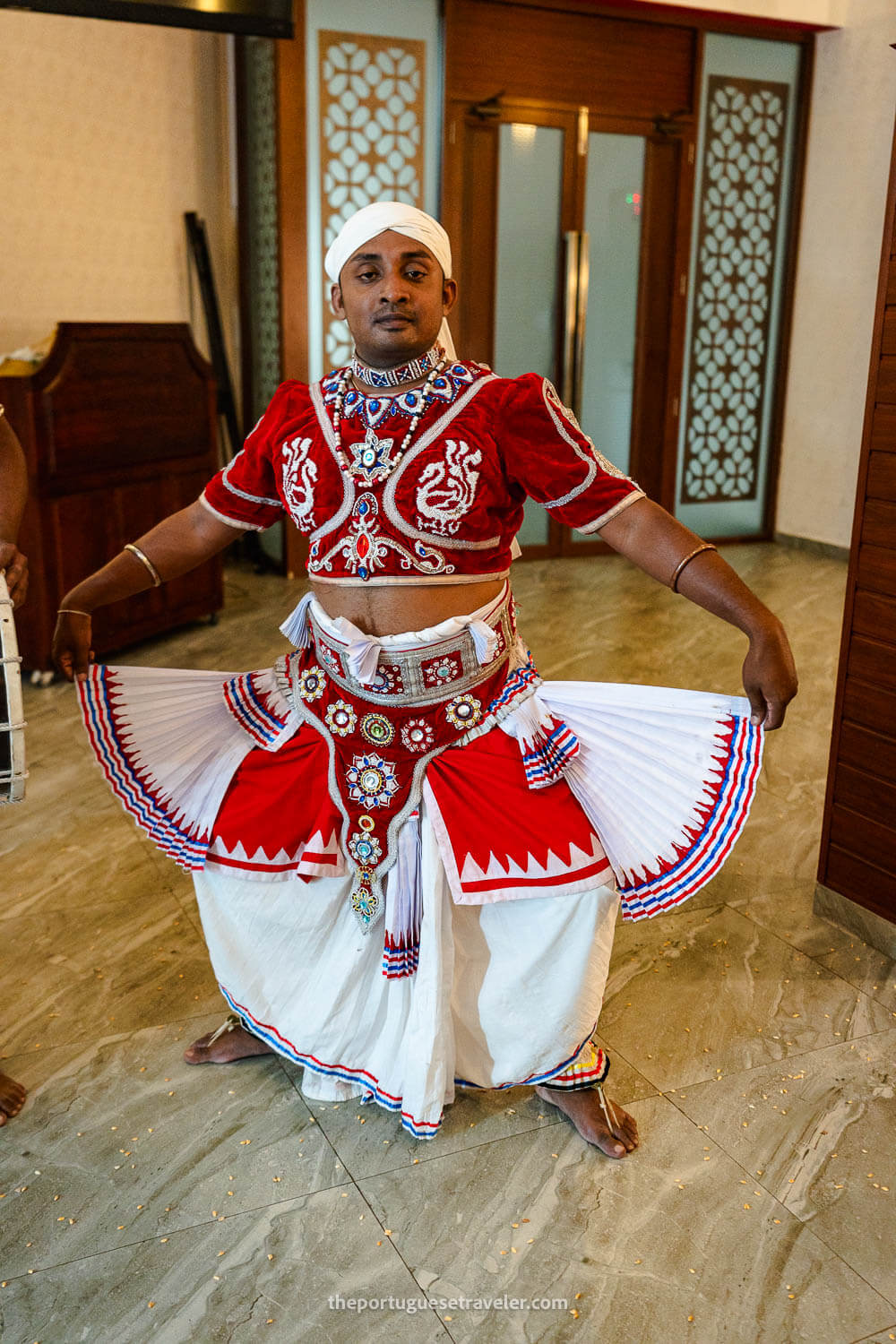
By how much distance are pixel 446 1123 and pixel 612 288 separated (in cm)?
561

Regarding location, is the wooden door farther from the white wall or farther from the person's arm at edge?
the person's arm at edge

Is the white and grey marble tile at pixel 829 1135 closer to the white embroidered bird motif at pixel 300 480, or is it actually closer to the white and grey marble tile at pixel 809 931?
the white and grey marble tile at pixel 809 931

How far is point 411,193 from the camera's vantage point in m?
6.02

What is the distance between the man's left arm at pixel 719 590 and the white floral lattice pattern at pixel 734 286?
5.55 m

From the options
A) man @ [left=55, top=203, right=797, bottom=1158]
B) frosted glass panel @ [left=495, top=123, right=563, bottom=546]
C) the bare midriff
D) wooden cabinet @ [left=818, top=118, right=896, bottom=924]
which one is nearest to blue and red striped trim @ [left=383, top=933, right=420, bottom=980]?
man @ [left=55, top=203, right=797, bottom=1158]

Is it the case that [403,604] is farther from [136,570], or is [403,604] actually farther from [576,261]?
[576,261]

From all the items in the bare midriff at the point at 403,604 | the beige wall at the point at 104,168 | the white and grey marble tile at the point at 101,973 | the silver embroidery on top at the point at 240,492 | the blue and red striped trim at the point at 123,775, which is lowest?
the white and grey marble tile at the point at 101,973

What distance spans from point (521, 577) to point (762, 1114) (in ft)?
14.8

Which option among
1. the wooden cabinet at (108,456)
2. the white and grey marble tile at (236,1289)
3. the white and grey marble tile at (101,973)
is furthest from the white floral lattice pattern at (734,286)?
the white and grey marble tile at (236,1289)

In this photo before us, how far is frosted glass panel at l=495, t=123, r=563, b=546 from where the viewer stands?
244 inches

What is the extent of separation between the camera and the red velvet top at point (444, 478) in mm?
1779

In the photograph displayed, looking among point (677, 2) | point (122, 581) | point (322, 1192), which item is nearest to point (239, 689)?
point (122, 581)

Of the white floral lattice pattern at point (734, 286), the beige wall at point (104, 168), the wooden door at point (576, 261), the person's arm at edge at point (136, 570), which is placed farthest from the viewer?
the white floral lattice pattern at point (734, 286)

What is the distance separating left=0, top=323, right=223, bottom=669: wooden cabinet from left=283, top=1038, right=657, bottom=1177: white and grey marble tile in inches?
111
